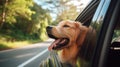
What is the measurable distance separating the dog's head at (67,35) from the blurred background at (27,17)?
18.7 m

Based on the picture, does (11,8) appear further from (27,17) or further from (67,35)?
(67,35)

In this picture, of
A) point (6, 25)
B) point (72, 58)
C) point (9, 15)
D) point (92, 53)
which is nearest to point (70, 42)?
point (72, 58)

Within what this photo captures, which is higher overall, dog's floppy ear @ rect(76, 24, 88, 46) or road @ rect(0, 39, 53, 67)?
dog's floppy ear @ rect(76, 24, 88, 46)

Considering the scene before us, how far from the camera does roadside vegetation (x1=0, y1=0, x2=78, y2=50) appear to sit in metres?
29.9

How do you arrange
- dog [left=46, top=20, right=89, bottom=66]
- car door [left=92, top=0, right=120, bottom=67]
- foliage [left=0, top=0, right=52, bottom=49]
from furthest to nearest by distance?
foliage [left=0, top=0, right=52, bottom=49] → dog [left=46, top=20, right=89, bottom=66] → car door [left=92, top=0, right=120, bottom=67]

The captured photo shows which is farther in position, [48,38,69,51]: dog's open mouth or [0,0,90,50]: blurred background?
[0,0,90,50]: blurred background

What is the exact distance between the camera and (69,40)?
2.22 m

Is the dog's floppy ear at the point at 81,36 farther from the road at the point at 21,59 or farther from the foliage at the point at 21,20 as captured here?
the foliage at the point at 21,20

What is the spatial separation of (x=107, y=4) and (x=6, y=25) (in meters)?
41.1

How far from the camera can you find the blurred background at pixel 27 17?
29.9 m

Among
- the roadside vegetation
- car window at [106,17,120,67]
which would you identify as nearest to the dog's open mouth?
car window at [106,17,120,67]

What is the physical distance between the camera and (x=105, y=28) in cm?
159

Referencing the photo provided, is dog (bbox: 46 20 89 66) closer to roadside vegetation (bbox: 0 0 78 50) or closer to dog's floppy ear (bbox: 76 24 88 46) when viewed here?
dog's floppy ear (bbox: 76 24 88 46)

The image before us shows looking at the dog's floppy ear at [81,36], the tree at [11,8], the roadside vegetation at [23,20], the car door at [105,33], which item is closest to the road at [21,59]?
the roadside vegetation at [23,20]
